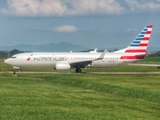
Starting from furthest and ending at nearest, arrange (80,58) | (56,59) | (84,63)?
(80,58), (56,59), (84,63)

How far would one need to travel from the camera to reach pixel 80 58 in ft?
222

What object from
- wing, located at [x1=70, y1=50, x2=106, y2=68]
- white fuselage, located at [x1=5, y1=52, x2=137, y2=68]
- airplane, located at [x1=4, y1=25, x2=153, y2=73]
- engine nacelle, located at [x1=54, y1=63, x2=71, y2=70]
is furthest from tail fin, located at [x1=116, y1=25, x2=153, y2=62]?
engine nacelle, located at [x1=54, y1=63, x2=71, y2=70]

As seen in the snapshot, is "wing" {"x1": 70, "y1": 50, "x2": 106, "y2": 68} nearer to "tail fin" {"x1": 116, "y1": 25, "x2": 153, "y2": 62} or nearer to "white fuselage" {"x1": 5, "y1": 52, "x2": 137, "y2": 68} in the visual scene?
"white fuselage" {"x1": 5, "y1": 52, "x2": 137, "y2": 68}

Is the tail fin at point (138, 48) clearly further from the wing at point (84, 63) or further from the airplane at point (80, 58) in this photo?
the wing at point (84, 63)

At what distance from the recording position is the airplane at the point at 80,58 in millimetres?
65500

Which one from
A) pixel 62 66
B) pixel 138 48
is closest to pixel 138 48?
pixel 138 48

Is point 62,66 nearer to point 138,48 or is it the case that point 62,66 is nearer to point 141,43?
point 138,48

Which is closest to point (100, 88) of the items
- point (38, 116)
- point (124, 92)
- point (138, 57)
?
point (124, 92)

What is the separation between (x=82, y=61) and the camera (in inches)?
2562

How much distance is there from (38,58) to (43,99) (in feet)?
129

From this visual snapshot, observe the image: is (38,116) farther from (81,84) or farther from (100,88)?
(81,84)

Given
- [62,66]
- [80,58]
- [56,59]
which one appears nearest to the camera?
[62,66]

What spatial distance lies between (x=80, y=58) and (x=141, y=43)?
510 inches

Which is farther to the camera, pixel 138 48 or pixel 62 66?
pixel 138 48
